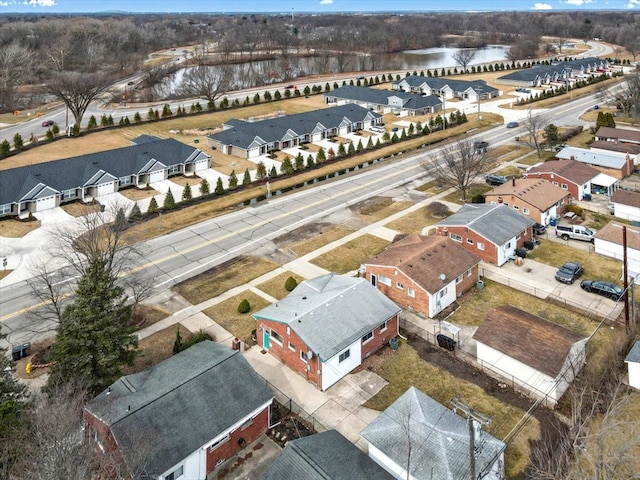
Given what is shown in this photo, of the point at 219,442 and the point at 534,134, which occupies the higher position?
the point at 534,134

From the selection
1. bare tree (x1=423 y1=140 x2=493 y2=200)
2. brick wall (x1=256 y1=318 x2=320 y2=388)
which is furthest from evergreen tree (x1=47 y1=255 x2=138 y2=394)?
bare tree (x1=423 y1=140 x2=493 y2=200)

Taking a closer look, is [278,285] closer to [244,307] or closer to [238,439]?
[244,307]

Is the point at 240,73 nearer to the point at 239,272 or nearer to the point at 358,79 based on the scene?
the point at 358,79

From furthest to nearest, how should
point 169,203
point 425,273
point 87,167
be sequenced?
point 87,167 → point 169,203 → point 425,273

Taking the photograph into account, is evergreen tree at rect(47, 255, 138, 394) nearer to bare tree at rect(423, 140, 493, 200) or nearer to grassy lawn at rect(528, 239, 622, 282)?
grassy lawn at rect(528, 239, 622, 282)

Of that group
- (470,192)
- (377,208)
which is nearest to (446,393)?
(377,208)

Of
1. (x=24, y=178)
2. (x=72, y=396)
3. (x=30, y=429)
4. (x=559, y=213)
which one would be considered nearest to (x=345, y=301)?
(x=72, y=396)
